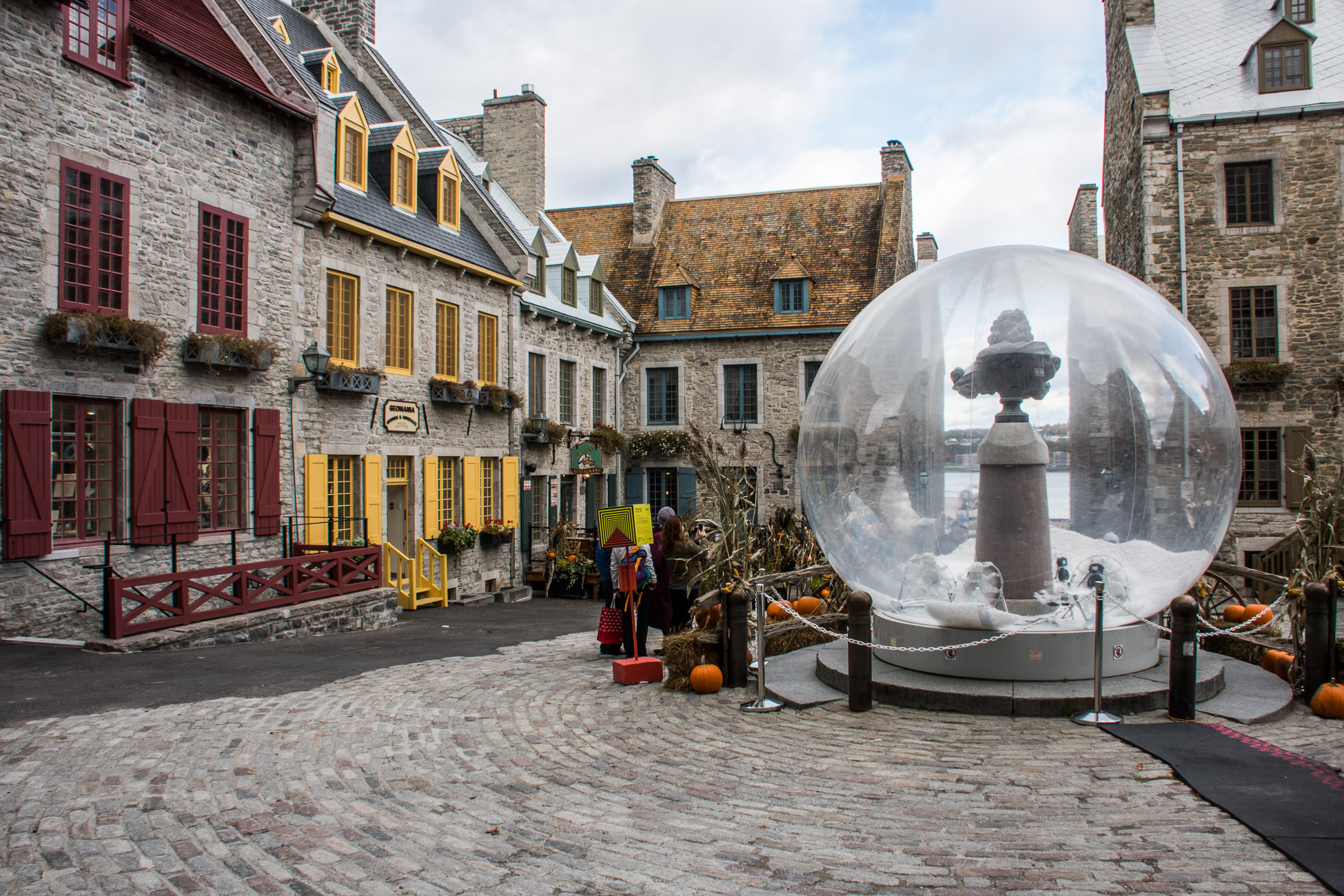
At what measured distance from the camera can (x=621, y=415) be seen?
27.1m

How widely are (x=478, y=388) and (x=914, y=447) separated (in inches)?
516

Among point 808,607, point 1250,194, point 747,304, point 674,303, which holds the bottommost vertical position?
point 808,607

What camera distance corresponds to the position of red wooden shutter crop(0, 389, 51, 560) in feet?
34.1

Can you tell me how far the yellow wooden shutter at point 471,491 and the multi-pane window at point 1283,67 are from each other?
64.4 feet

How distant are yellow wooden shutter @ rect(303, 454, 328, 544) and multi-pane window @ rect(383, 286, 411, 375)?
267 centimetres

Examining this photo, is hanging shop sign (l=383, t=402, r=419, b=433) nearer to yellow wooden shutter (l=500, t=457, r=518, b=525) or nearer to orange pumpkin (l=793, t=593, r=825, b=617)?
yellow wooden shutter (l=500, t=457, r=518, b=525)

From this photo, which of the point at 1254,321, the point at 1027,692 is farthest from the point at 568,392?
the point at 1027,692

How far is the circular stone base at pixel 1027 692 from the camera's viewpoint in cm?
693

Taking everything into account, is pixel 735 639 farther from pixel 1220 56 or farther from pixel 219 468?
pixel 1220 56

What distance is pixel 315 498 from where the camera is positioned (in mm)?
15023

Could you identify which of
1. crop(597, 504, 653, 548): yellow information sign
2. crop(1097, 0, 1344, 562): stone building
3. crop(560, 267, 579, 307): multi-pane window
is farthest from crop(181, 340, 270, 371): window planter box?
crop(1097, 0, 1344, 562): stone building

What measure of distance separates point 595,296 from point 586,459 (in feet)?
16.6

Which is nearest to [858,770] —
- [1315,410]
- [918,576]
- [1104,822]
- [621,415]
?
[1104,822]

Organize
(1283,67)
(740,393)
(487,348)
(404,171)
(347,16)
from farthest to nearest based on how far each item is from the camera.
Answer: (740,393) < (1283,67) < (347,16) < (487,348) < (404,171)
